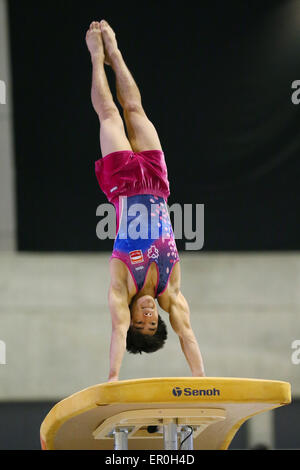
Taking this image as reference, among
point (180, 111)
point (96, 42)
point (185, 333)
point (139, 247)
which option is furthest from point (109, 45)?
point (180, 111)

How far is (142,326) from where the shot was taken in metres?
4.64

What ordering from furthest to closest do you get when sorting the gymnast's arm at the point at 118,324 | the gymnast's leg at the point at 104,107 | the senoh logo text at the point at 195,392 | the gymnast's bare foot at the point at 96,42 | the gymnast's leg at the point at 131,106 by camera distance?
the gymnast's bare foot at the point at 96,42
the gymnast's leg at the point at 131,106
the gymnast's leg at the point at 104,107
the gymnast's arm at the point at 118,324
the senoh logo text at the point at 195,392

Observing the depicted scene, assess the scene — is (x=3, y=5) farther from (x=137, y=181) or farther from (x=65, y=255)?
(x=137, y=181)

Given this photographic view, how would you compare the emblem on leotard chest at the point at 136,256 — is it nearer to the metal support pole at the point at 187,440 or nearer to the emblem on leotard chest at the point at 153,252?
the emblem on leotard chest at the point at 153,252

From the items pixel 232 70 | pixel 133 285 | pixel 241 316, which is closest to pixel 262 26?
pixel 232 70

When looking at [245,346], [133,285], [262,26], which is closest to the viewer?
[133,285]

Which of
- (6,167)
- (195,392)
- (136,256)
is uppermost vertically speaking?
(6,167)

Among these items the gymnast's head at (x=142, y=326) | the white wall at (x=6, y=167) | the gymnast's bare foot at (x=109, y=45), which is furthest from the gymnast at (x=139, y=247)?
the white wall at (x=6, y=167)

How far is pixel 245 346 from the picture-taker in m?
8.46

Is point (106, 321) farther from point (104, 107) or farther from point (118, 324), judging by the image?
point (118, 324)

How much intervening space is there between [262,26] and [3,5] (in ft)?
10.6

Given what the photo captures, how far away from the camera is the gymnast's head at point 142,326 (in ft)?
15.2

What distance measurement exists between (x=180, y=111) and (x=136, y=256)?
3.61 metres
